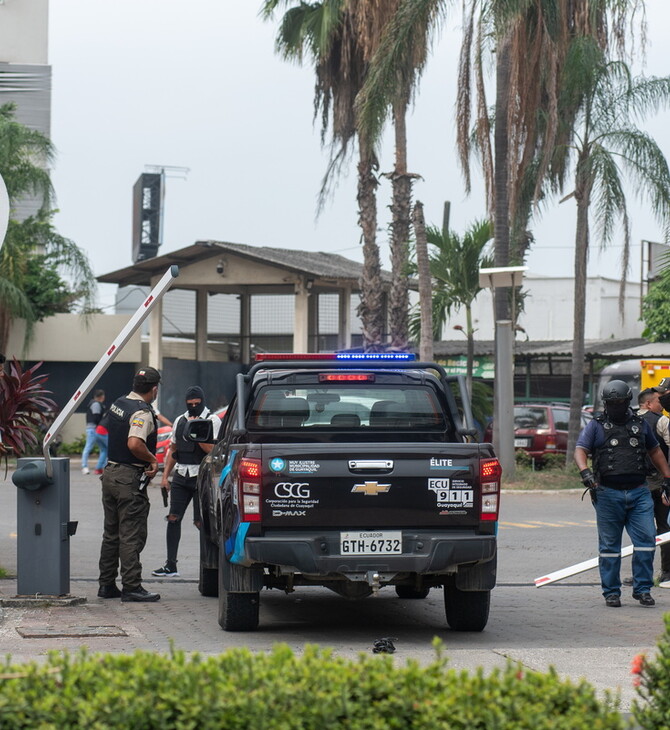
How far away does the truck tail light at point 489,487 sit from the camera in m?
8.56

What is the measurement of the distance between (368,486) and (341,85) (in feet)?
72.1

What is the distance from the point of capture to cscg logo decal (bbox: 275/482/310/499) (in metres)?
8.38

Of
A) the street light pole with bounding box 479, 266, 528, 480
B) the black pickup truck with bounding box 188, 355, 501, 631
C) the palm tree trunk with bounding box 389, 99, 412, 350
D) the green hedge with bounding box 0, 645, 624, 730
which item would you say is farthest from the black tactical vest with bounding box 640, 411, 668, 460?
the palm tree trunk with bounding box 389, 99, 412, 350

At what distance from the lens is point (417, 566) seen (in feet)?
27.6

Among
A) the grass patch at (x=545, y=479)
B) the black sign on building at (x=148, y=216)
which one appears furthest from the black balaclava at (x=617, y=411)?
the black sign on building at (x=148, y=216)

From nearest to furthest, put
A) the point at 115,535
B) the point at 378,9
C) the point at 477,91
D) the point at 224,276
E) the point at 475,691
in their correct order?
1. the point at 475,691
2. the point at 115,535
3. the point at 477,91
4. the point at 378,9
5. the point at 224,276

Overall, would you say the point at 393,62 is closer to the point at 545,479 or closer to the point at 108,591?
the point at 545,479

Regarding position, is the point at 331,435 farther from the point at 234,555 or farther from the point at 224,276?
the point at 224,276

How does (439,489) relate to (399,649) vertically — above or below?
above

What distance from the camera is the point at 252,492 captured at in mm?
8383

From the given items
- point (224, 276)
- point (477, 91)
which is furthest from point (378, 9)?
point (224, 276)

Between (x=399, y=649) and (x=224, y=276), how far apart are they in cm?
2795

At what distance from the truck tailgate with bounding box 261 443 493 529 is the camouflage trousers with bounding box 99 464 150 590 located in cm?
230

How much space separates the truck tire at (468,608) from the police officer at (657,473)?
3.18 meters
